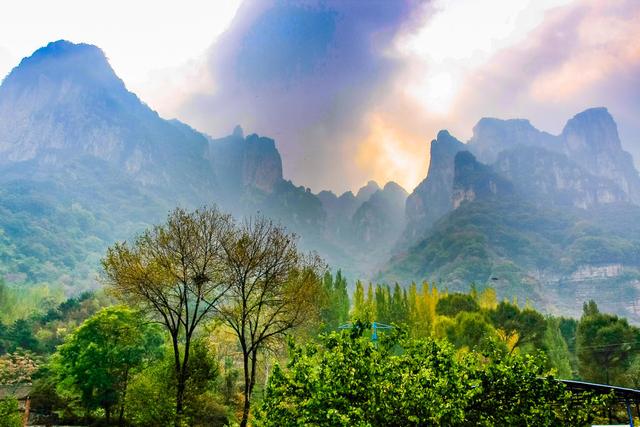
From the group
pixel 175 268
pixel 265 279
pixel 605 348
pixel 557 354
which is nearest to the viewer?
pixel 175 268

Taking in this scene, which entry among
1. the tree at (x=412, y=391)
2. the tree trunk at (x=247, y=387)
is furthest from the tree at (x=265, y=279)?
the tree at (x=412, y=391)

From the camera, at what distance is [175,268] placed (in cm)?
2494

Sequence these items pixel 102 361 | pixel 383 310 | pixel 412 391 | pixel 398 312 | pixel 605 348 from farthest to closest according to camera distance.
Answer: pixel 383 310 < pixel 398 312 < pixel 605 348 < pixel 102 361 < pixel 412 391

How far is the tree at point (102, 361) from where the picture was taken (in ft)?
95.8

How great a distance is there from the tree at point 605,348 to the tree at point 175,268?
138 ft

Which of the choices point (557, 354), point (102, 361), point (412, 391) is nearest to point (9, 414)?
point (102, 361)

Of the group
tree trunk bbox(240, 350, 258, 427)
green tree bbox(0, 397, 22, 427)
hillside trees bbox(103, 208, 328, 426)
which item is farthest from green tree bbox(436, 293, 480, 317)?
green tree bbox(0, 397, 22, 427)

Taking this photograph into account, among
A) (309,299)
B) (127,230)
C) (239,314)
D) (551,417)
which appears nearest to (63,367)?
(239,314)

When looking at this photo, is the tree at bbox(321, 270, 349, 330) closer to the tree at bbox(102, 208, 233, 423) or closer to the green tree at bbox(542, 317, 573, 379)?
the green tree at bbox(542, 317, 573, 379)

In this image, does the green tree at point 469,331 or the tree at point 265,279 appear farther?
the green tree at point 469,331

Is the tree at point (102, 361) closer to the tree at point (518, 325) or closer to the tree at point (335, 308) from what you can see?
the tree at point (335, 308)

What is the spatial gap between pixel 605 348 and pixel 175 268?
47962 millimetres

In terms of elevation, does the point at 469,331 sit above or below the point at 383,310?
below

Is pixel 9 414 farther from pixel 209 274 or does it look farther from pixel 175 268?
pixel 209 274
